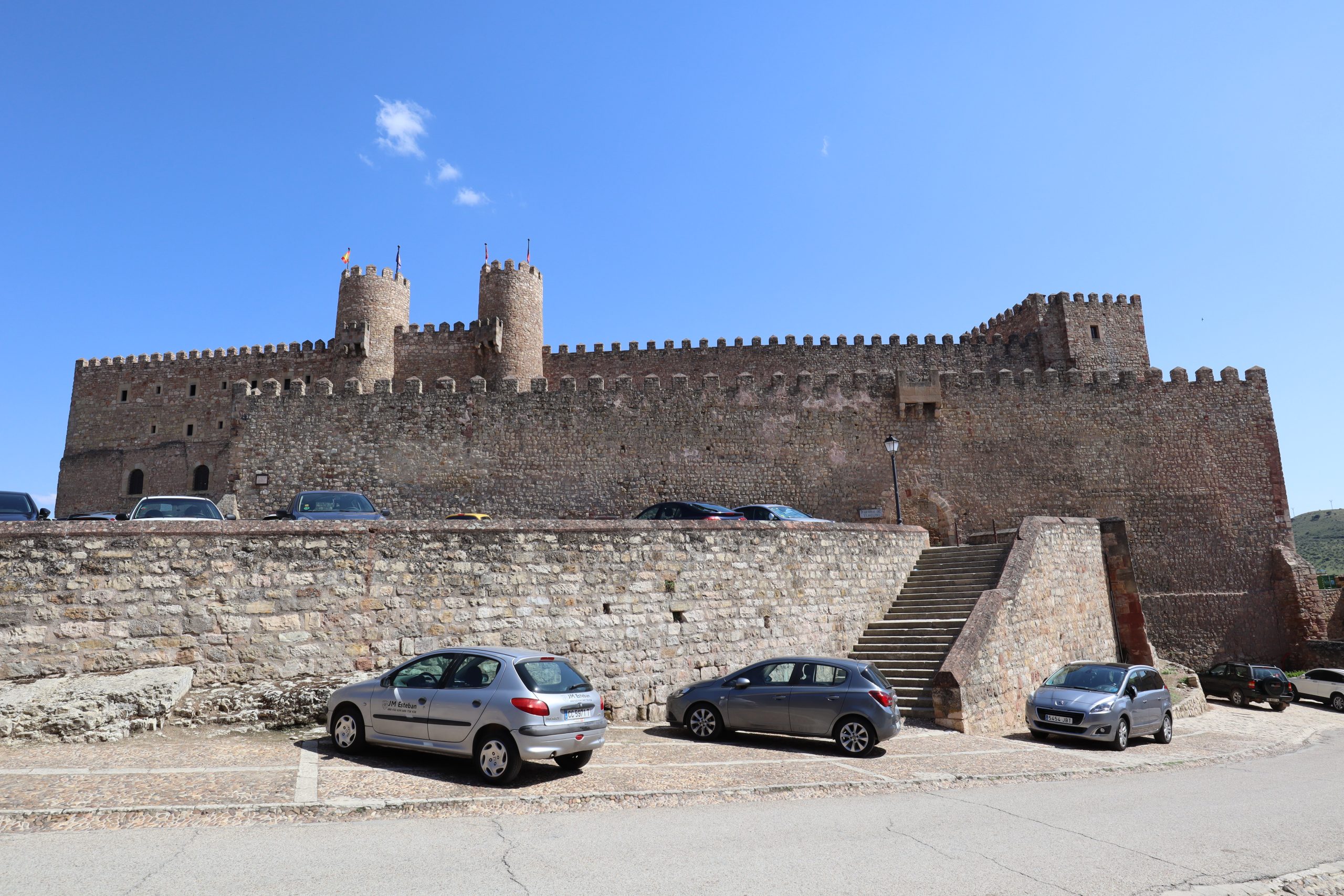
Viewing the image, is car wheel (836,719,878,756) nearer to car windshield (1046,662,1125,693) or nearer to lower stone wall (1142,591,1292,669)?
car windshield (1046,662,1125,693)

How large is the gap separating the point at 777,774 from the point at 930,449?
18216 millimetres

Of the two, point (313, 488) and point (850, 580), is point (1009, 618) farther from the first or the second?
point (313, 488)

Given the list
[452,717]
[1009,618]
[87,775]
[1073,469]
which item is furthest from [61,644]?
[1073,469]

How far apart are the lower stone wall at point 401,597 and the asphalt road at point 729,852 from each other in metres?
4.17

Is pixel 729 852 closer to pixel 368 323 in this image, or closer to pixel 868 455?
pixel 868 455

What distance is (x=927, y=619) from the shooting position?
1565 cm

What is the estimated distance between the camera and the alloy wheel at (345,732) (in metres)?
8.70

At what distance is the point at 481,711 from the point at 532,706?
0.59 m

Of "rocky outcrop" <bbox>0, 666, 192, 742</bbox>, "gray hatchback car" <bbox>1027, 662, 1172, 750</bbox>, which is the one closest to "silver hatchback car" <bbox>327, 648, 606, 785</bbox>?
"rocky outcrop" <bbox>0, 666, 192, 742</bbox>

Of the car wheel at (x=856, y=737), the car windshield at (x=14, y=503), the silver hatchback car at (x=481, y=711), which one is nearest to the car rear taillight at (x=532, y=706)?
the silver hatchback car at (x=481, y=711)

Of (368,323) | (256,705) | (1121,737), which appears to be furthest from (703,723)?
(368,323)

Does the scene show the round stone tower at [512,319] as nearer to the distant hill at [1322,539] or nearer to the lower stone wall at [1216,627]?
the lower stone wall at [1216,627]

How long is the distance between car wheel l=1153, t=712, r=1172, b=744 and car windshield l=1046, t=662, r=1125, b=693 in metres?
1.29

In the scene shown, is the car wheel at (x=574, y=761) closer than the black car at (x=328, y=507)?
Yes
